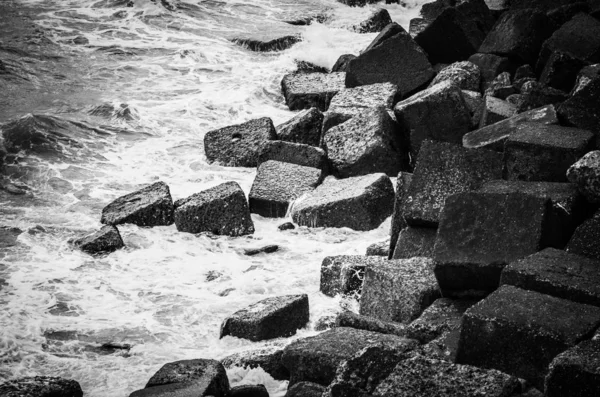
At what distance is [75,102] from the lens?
10.7 m

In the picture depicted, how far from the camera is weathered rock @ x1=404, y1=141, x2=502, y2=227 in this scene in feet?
17.1

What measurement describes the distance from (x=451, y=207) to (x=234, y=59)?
8661mm

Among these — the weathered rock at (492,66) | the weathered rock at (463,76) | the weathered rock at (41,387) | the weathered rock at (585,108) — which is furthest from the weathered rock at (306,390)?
the weathered rock at (492,66)

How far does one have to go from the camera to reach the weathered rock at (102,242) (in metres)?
6.49

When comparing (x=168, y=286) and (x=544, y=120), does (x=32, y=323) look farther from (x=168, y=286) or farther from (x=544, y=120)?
(x=544, y=120)

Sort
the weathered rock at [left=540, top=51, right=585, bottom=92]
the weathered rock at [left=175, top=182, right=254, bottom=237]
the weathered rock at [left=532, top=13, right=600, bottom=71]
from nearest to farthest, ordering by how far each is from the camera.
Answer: the weathered rock at [left=175, top=182, right=254, bottom=237], the weathered rock at [left=540, top=51, right=585, bottom=92], the weathered rock at [left=532, top=13, right=600, bottom=71]

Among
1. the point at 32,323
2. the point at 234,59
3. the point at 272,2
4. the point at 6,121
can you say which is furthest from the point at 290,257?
the point at 272,2

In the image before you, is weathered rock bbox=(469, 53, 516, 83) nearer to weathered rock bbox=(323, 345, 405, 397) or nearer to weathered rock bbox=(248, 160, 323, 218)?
weathered rock bbox=(248, 160, 323, 218)

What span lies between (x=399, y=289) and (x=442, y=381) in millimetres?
1680

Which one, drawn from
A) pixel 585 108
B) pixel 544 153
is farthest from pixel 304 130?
pixel 544 153

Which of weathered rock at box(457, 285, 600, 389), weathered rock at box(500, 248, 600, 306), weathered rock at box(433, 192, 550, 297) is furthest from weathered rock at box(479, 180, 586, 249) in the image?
weathered rock at box(457, 285, 600, 389)

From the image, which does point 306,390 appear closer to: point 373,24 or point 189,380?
point 189,380

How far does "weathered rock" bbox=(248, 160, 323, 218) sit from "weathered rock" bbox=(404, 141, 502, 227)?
2.05 meters

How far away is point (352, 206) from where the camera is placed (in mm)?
6695
